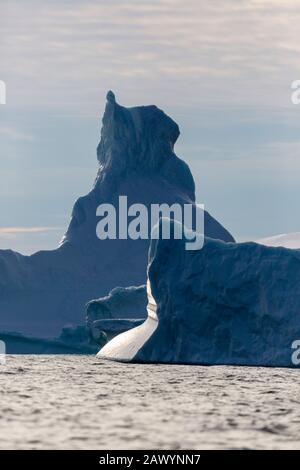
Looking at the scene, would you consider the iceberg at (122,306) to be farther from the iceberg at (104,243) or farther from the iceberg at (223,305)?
the iceberg at (223,305)

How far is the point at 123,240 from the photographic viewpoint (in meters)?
107

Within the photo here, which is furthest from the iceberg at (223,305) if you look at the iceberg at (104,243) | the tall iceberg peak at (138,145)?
the iceberg at (104,243)

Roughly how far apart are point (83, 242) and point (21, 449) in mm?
80858

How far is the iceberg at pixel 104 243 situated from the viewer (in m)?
98.6

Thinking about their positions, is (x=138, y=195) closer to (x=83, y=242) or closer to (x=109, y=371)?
(x=83, y=242)

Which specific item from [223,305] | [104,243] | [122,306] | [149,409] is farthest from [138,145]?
[149,409]

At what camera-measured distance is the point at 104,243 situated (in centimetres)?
10656

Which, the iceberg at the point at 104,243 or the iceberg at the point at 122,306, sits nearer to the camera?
the iceberg at the point at 122,306

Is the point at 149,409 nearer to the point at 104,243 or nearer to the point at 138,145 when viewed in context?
the point at 138,145

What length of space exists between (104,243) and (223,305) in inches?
2121

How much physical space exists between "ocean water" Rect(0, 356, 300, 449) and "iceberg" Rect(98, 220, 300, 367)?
1194 mm

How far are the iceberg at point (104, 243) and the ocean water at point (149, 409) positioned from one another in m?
48.9

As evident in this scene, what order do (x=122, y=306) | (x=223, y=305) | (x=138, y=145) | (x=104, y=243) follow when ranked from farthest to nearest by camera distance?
(x=104, y=243), (x=138, y=145), (x=122, y=306), (x=223, y=305)
